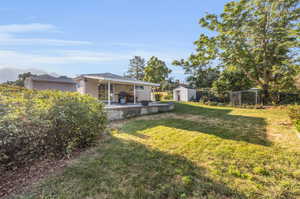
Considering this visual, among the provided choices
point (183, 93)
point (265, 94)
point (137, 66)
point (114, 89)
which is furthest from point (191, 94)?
point (137, 66)

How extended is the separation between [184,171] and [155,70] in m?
25.7

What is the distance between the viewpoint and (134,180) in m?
2.50

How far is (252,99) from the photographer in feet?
46.9

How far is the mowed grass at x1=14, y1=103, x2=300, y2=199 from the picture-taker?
2.18 meters

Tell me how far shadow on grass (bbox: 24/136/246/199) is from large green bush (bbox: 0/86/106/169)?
0.85 m

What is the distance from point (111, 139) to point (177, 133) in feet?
8.34

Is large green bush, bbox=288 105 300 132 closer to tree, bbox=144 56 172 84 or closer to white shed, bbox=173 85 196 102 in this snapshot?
white shed, bbox=173 85 196 102

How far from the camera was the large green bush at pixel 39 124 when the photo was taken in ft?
8.56

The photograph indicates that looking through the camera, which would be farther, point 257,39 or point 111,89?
point 111,89

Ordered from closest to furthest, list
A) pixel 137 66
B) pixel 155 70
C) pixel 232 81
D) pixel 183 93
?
pixel 232 81
pixel 183 93
pixel 155 70
pixel 137 66

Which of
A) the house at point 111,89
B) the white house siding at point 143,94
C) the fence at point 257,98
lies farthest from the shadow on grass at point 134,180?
the fence at point 257,98

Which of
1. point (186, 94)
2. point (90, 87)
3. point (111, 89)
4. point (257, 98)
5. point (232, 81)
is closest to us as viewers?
point (90, 87)

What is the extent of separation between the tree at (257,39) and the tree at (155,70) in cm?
1328

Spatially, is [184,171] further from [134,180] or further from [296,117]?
A: [296,117]
